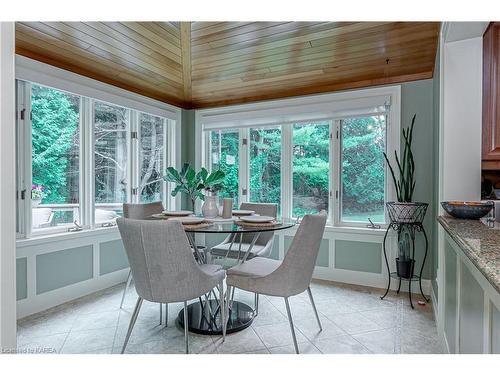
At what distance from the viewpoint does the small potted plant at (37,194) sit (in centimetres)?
282

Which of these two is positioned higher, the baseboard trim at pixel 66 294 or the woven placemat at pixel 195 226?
the woven placemat at pixel 195 226

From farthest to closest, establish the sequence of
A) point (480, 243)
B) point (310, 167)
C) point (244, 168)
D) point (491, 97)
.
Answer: point (244, 168), point (310, 167), point (491, 97), point (480, 243)

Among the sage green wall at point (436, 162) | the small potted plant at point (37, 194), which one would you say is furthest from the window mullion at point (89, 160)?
the sage green wall at point (436, 162)

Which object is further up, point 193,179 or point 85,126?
point 85,126

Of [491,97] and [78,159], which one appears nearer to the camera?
[491,97]

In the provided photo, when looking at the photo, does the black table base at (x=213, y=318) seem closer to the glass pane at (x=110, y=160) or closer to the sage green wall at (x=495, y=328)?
the glass pane at (x=110, y=160)

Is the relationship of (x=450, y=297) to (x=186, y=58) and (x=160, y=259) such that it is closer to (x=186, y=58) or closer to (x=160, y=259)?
(x=160, y=259)

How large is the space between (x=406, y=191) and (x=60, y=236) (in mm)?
3274

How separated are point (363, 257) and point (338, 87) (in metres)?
1.91

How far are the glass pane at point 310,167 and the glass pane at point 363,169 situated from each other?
0.22m

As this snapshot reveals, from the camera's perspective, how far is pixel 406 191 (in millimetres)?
3037

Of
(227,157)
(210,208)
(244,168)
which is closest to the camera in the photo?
(210,208)

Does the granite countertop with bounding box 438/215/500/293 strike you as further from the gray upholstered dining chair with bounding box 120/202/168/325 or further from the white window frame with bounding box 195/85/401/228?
the gray upholstered dining chair with bounding box 120/202/168/325

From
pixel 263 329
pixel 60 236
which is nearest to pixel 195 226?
pixel 263 329
